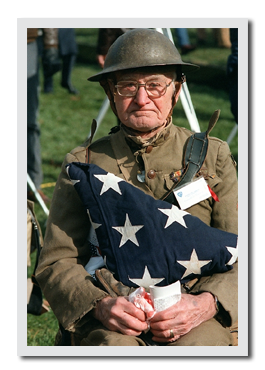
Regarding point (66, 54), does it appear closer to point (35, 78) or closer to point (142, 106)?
point (35, 78)

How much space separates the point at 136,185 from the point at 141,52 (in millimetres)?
742

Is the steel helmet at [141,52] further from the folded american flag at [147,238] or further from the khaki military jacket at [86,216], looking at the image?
the folded american flag at [147,238]

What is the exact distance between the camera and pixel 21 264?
305 centimetres

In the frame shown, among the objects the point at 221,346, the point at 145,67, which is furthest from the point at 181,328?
the point at 145,67

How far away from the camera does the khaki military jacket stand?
9.57 feet

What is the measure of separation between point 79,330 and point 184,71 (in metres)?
1.62

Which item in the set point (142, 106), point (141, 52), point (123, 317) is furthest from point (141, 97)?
point (123, 317)

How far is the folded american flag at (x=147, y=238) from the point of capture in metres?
2.79

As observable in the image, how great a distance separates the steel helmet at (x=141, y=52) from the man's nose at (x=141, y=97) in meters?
0.13

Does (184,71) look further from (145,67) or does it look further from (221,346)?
(221,346)

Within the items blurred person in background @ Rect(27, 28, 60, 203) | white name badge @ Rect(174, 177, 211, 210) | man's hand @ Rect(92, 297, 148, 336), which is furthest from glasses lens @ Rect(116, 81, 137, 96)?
blurred person in background @ Rect(27, 28, 60, 203)

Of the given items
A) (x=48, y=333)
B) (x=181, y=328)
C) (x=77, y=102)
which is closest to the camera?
(x=181, y=328)

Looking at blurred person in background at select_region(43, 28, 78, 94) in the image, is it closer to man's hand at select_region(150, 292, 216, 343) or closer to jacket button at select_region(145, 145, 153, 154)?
jacket button at select_region(145, 145, 153, 154)

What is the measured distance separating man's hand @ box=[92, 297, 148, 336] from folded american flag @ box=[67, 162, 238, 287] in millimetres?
135
